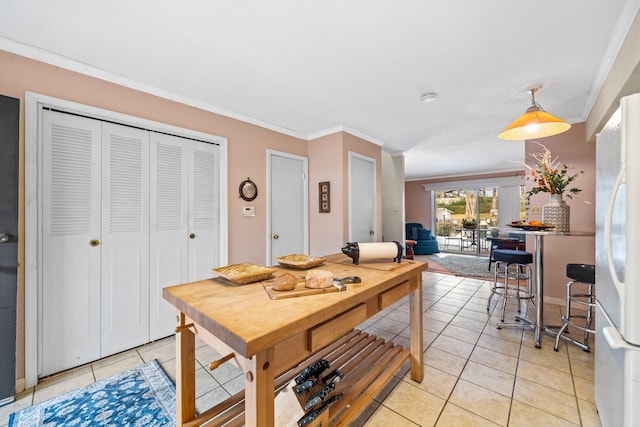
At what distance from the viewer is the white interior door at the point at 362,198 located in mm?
3725

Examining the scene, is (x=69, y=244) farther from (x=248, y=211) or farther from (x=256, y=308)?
(x=256, y=308)

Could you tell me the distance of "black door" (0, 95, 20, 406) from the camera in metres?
1.65

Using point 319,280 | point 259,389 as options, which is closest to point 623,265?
point 319,280

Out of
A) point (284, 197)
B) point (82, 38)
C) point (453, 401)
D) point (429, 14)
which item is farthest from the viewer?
point (284, 197)

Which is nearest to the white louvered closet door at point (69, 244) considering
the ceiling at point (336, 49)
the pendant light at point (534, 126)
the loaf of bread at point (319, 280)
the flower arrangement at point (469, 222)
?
the ceiling at point (336, 49)

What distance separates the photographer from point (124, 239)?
2273mm

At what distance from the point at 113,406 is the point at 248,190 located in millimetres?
2188

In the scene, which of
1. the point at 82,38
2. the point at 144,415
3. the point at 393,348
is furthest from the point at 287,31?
the point at 144,415

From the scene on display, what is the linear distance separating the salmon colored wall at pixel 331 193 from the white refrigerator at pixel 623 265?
8.46ft

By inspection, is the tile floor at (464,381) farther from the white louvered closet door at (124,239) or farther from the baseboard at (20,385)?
the white louvered closet door at (124,239)

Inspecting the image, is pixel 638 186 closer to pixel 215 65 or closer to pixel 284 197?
pixel 215 65

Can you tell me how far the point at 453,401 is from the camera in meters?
1.65

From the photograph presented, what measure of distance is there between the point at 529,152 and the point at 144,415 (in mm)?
5126

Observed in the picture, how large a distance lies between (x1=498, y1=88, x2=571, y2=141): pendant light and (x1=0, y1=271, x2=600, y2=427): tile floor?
1937 millimetres
